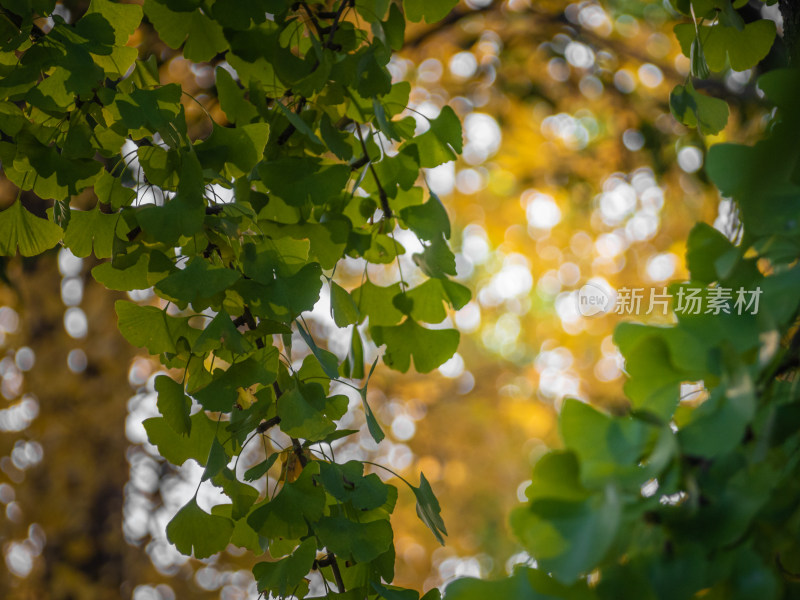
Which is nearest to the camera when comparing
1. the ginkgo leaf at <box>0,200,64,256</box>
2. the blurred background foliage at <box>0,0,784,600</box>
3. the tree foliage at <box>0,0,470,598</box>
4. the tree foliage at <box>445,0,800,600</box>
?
the tree foliage at <box>445,0,800,600</box>

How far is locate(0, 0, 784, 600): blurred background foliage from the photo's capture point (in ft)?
6.41

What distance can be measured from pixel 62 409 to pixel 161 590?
0.63m

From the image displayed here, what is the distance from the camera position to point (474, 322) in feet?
10.6

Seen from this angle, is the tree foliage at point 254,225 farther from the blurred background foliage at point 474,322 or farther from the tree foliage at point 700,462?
Result: the blurred background foliage at point 474,322

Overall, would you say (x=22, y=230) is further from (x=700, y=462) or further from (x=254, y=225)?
(x=700, y=462)

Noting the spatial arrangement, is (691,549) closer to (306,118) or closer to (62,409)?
(306,118)

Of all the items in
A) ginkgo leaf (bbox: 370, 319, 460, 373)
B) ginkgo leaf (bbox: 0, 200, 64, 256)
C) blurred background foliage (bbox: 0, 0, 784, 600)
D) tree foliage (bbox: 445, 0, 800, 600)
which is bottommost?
blurred background foliage (bbox: 0, 0, 784, 600)

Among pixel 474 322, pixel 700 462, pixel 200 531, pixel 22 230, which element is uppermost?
pixel 700 462

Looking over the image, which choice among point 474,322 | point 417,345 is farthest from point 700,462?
point 474,322

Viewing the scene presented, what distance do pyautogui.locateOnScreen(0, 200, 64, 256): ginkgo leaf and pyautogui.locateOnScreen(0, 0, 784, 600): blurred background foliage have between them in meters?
0.90

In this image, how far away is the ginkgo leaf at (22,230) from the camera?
0.55 metres

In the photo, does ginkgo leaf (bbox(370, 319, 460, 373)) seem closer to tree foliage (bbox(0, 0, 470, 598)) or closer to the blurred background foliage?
tree foliage (bbox(0, 0, 470, 598))

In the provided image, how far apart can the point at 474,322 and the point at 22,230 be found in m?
2.74

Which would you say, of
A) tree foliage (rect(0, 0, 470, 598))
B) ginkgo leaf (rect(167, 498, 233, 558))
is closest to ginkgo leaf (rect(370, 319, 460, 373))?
tree foliage (rect(0, 0, 470, 598))
